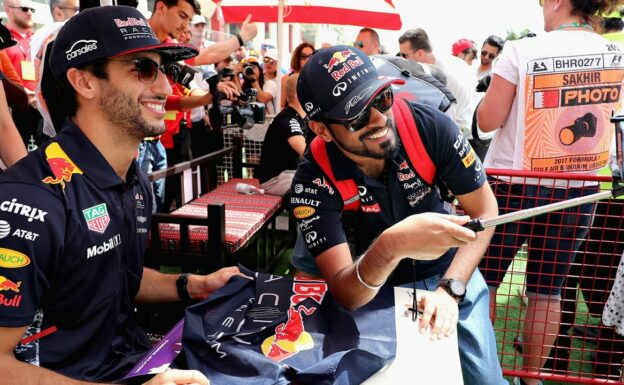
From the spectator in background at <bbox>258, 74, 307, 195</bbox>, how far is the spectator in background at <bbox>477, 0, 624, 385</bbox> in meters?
1.94

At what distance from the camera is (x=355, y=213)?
1.99 metres

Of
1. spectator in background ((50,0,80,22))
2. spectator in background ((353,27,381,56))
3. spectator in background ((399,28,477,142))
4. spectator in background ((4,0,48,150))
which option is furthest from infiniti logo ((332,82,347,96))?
spectator in background ((353,27,381,56))

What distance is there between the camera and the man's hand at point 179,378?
1176 mm

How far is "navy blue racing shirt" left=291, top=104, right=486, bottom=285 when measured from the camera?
6.14 feet

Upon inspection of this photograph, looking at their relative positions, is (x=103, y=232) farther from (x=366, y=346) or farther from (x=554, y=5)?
(x=554, y=5)

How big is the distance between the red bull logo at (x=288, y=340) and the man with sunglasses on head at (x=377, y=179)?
0.22 metres

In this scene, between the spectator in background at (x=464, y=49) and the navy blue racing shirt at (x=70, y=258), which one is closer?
the navy blue racing shirt at (x=70, y=258)

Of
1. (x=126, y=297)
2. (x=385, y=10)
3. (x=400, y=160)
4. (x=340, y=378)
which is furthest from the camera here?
(x=385, y=10)

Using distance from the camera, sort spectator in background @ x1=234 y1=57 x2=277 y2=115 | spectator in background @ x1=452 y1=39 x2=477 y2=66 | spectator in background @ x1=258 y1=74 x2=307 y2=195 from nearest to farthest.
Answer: spectator in background @ x1=258 y1=74 x2=307 y2=195 < spectator in background @ x1=234 y1=57 x2=277 y2=115 < spectator in background @ x1=452 y1=39 x2=477 y2=66

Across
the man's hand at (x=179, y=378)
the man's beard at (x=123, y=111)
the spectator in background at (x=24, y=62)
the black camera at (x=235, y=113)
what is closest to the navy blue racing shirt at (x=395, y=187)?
the man's beard at (x=123, y=111)

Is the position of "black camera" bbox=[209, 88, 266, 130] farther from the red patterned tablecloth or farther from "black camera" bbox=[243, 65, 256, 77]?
"black camera" bbox=[243, 65, 256, 77]

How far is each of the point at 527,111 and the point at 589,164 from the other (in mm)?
421

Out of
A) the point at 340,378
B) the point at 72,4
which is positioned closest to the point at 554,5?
the point at 340,378

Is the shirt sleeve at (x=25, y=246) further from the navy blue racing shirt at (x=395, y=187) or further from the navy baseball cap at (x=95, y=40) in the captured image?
the navy blue racing shirt at (x=395, y=187)
